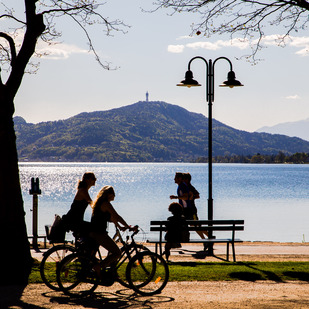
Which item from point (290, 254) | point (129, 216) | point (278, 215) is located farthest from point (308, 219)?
point (290, 254)

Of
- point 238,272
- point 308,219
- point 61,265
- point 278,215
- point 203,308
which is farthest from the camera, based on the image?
point 278,215

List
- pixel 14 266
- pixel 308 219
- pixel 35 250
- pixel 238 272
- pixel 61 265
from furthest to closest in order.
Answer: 1. pixel 308 219
2. pixel 35 250
3. pixel 238 272
4. pixel 14 266
5. pixel 61 265

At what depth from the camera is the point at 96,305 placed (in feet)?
24.1

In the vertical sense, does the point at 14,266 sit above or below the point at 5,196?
below

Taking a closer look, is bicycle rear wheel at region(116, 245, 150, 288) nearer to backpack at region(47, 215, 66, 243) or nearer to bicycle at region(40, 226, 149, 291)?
bicycle at region(40, 226, 149, 291)

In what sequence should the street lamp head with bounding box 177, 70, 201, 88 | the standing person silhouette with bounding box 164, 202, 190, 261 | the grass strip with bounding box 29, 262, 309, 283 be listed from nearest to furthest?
the grass strip with bounding box 29, 262, 309, 283, the standing person silhouette with bounding box 164, 202, 190, 261, the street lamp head with bounding box 177, 70, 201, 88

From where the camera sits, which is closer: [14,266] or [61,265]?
[61,265]

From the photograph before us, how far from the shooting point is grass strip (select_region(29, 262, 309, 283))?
9450mm

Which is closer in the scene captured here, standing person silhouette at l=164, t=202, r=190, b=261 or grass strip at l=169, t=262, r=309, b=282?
grass strip at l=169, t=262, r=309, b=282

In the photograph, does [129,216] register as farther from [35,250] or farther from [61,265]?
[61,265]

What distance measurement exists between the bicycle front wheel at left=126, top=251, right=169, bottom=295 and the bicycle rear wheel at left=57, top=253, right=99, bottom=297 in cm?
56

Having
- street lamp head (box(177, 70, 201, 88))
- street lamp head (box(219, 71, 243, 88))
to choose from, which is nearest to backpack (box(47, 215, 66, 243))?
street lamp head (box(177, 70, 201, 88))

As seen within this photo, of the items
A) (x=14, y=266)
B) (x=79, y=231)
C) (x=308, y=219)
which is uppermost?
(x=79, y=231)

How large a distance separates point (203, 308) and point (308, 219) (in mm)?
39092
